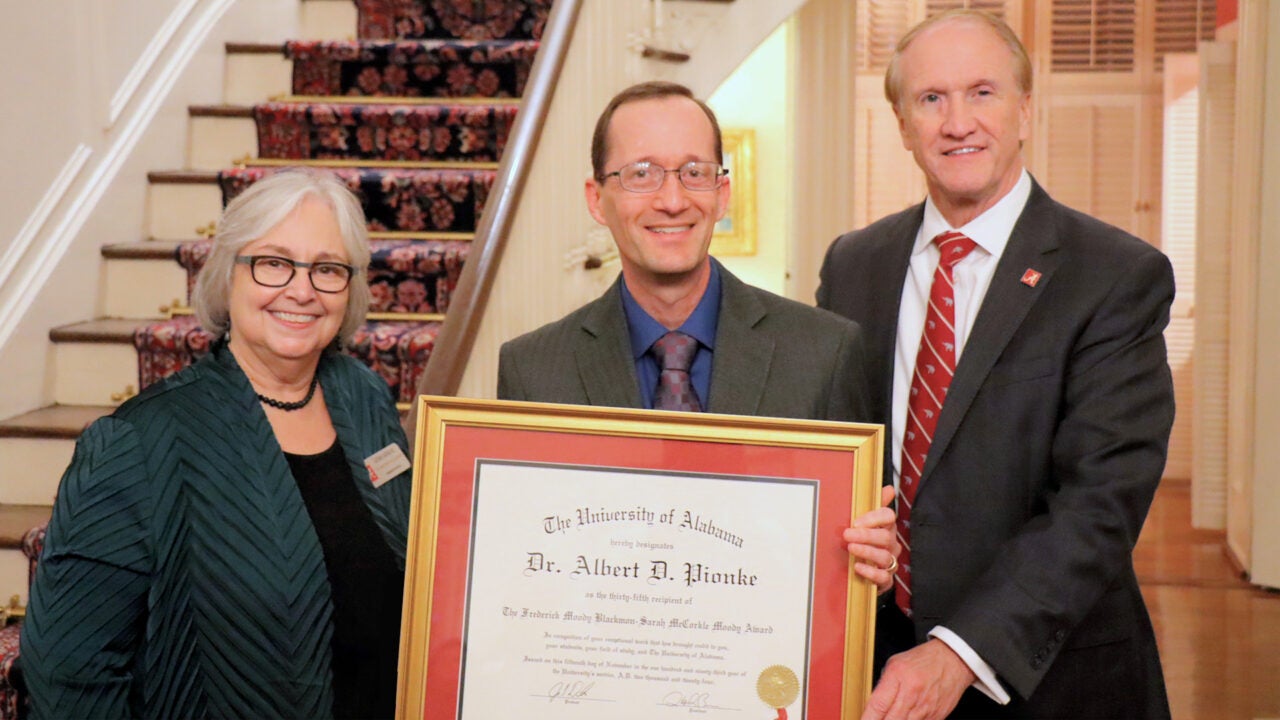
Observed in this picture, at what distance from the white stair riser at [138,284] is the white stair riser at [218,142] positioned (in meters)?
0.67

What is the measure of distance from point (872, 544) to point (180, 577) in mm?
953

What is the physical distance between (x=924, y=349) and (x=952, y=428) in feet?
0.55

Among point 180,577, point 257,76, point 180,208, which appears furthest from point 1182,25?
point 180,577

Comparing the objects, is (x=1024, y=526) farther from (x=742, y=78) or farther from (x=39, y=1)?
(x=742, y=78)

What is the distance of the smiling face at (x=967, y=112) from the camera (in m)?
1.88

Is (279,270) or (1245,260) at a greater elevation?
(1245,260)

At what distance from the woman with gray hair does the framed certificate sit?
0.29m

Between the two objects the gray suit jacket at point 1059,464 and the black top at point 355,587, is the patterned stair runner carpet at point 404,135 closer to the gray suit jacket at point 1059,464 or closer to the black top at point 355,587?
the black top at point 355,587

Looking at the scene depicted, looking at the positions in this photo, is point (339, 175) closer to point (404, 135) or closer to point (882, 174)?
point (404, 135)

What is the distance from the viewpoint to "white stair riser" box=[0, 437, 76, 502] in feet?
11.3

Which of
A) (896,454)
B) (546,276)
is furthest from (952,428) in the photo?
(546,276)

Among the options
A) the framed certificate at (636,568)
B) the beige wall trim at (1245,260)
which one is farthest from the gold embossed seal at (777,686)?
the beige wall trim at (1245,260)

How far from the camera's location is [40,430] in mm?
3422

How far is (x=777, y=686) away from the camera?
145 cm
